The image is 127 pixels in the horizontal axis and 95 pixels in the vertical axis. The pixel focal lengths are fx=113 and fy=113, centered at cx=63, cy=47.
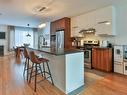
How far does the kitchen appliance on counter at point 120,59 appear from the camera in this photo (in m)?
4.05

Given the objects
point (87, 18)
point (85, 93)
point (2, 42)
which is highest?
point (87, 18)

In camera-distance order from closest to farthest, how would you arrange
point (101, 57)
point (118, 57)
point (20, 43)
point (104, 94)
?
point (104, 94) < point (118, 57) < point (101, 57) < point (20, 43)

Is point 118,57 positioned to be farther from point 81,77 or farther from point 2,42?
point 2,42

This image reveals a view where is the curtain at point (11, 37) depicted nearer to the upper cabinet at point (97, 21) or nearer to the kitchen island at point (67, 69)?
the upper cabinet at point (97, 21)

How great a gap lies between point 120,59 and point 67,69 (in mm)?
2501

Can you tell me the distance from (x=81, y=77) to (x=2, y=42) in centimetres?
850

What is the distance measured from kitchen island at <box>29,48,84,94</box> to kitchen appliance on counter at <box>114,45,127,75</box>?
1.95m

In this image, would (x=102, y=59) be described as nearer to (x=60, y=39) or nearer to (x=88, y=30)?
(x=88, y=30)

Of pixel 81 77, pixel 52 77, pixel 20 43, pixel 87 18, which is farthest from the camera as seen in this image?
pixel 20 43

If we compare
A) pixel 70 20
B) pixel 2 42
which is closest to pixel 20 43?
pixel 2 42

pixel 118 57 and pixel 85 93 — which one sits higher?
pixel 118 57

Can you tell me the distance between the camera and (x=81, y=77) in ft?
9.98

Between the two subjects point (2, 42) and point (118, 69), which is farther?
point (2, 42)

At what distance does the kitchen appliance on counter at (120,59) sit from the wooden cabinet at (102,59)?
0.21 meters
